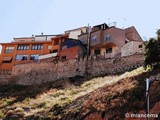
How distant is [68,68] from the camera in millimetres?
51688

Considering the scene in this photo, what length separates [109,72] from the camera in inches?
1823

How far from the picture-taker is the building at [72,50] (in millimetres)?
54500

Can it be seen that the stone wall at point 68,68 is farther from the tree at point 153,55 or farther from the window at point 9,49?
the tree at point 153,55

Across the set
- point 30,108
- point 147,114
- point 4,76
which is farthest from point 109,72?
point 147,114

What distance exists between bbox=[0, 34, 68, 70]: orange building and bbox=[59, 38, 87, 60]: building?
5064 millimetres

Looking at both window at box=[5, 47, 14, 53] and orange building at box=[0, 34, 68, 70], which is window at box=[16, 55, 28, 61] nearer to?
orange building at box=[0, 34, 68, 70]

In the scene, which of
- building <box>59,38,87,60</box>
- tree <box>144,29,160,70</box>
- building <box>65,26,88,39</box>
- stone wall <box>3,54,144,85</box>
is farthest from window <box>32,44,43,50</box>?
tree <box>144,29,160,70</box>

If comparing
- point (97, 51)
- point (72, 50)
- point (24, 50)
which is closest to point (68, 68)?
point (72, 50)

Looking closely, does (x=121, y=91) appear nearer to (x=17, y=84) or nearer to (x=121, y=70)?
(x=121, y=70)

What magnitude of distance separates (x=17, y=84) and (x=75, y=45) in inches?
464

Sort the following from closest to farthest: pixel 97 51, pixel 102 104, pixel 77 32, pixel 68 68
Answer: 1. pixel 102 104
2. pixel 68 68
3. pixel 97 51
4. pixel 77 32

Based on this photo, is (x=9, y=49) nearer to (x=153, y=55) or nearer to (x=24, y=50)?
(x=24, y=50)

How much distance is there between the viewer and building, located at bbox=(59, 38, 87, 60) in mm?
54500

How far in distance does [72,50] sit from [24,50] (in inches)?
573
